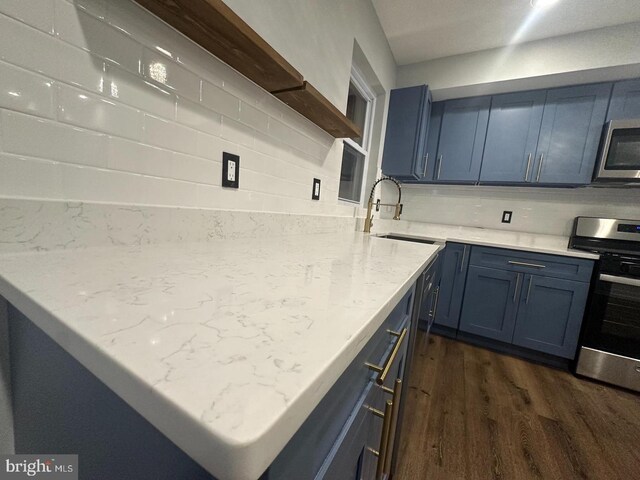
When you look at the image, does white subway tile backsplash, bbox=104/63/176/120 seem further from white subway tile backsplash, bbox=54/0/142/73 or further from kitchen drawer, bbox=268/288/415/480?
kitchen drawer, bbox=268/288/415/480

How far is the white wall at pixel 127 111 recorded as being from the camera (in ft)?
1.63

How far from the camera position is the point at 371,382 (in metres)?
0.46

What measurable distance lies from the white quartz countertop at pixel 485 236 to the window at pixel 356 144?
0.40m

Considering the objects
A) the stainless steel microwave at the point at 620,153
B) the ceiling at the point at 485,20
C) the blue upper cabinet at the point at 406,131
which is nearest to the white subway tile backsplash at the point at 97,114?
the ceiling at the point at 485,20

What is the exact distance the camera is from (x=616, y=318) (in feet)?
5.55

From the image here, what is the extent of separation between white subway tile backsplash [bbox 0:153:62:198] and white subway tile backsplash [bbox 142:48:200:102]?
1.12 feet

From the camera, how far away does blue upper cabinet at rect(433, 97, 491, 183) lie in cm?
234

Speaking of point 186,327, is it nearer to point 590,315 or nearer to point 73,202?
point 73,202

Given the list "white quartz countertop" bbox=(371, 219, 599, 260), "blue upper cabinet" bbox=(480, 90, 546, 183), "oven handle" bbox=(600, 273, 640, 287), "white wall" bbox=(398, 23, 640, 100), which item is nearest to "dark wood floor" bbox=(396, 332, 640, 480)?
"oven handle" bbox=(600, 273, 640, 287)

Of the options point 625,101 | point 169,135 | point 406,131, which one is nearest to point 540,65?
point 625,101

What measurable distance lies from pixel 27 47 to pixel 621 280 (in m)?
2.84

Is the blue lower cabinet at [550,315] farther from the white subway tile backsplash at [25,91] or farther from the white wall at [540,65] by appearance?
the white subway tile backsplash at [25,91]

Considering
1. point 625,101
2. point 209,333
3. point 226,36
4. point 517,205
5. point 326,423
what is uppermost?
point 625,101

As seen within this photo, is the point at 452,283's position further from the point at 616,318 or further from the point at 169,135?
the point at 169,135
